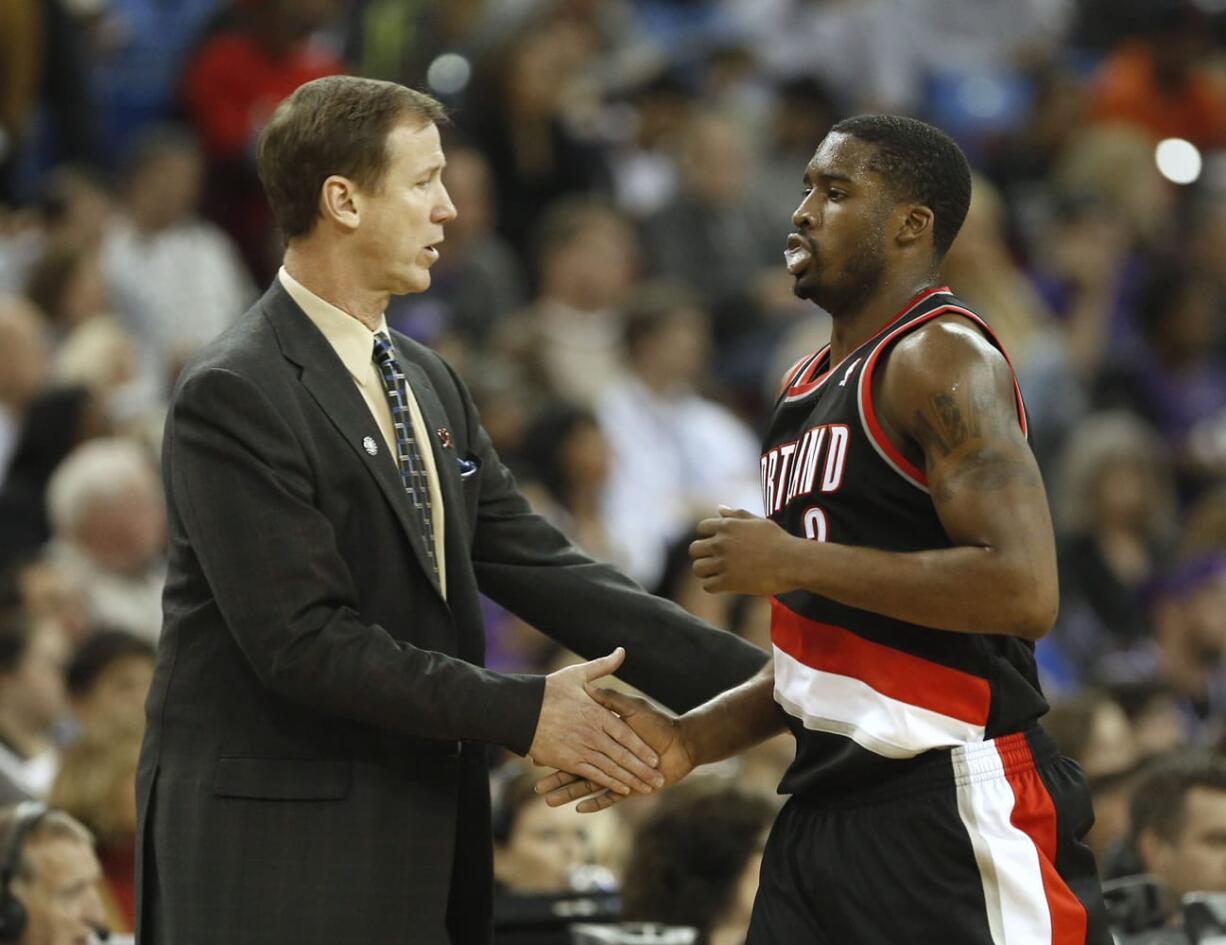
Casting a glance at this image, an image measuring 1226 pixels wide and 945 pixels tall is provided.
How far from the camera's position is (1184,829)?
5.80 m

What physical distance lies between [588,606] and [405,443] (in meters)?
0.70

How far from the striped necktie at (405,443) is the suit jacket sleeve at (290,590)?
0.81ft

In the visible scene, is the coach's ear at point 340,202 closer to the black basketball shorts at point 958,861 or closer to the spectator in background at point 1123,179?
the black basketball shorts at point 958,861

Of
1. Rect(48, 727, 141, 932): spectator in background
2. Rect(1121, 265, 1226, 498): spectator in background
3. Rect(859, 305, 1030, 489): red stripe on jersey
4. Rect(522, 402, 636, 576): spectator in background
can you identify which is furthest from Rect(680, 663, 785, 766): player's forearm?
Rect(1121, 265, 1226, 498): spectator in background

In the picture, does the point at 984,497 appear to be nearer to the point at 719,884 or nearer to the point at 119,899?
the point at 719,884

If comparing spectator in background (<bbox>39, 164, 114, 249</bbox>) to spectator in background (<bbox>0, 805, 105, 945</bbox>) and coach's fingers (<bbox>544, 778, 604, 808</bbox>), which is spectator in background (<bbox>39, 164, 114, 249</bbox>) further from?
coach's fingers (<bbox>544, 778, 604, 808</bbox>)

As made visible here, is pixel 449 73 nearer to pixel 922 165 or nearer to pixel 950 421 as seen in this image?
pixel 922 165

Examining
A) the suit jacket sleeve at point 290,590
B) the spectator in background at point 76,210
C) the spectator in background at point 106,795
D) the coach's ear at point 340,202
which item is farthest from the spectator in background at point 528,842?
the spectator in background at point 76,210

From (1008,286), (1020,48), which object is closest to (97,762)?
(1008,286)

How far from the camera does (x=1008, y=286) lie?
11.8 metres

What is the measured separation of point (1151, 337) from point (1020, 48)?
3250mm

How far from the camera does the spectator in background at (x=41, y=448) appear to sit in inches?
347

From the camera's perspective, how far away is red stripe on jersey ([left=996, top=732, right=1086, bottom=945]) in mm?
3914

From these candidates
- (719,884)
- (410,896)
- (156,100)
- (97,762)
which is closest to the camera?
(410,896)
